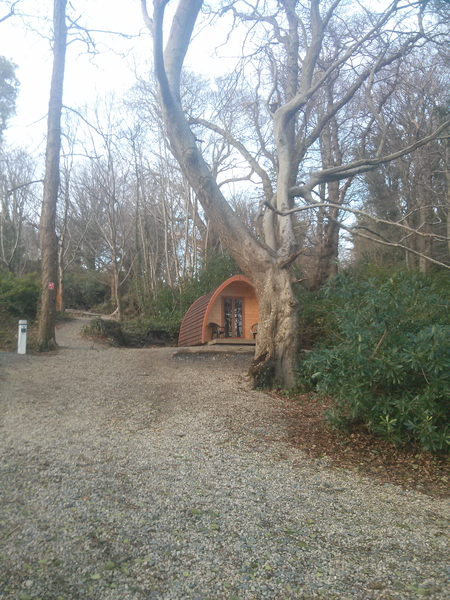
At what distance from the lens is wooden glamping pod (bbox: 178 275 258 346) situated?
48.5ft

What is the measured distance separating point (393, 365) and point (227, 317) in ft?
35.6

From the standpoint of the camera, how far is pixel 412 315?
18.4ft

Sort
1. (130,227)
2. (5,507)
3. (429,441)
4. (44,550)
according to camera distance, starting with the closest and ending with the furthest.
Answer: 1. (44,550)
2. (5,507)
3. (429,441)
4. (130,227)

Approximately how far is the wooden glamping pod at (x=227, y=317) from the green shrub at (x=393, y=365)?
28.7 ft

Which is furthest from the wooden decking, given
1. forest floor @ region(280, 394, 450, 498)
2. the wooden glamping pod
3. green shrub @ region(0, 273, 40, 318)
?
forest floor @ region(280, 394, 450, 498)

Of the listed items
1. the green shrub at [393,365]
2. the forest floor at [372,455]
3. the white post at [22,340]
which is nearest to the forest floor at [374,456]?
the forest floor at [372,455]

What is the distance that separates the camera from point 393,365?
16.2 feet

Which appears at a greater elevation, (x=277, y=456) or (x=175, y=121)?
(x=175, y=121)

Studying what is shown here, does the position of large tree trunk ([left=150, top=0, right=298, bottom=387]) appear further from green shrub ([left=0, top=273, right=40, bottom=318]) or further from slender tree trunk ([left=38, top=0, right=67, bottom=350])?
green shrub ([left=0, top=273, right=40, bottom=318])

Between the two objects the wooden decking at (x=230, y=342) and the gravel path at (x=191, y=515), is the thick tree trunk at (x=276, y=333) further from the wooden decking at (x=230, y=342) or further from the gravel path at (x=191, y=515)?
the wooden decking at (x=230, y=342)

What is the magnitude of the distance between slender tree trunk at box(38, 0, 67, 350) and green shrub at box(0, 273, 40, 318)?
15.6 feet

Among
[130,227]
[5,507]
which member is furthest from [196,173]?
[130,227]

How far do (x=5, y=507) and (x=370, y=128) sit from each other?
485 inches

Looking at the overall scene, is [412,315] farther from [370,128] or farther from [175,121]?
[370,128]
